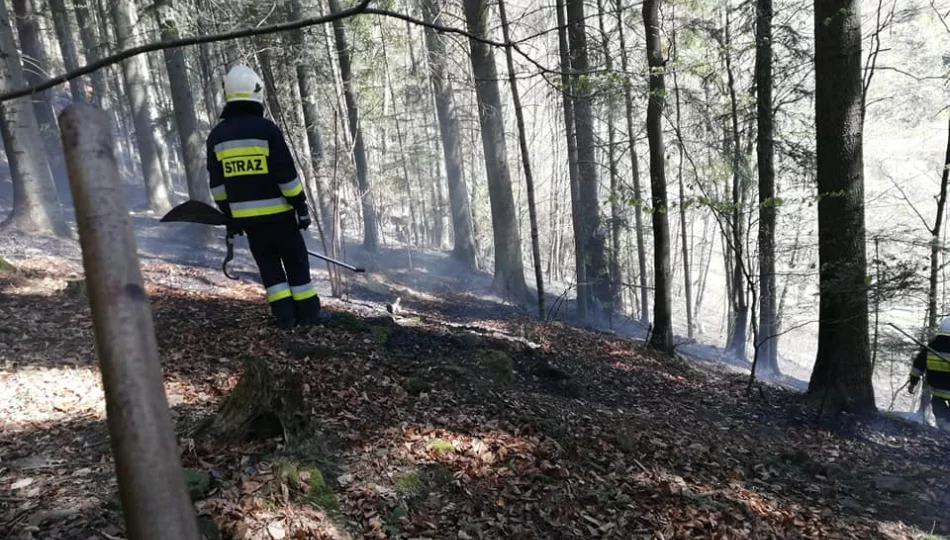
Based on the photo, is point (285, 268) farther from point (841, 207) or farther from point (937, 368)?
point (937, 368)

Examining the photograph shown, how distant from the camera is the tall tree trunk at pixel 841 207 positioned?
686cm

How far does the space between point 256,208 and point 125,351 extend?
4.24 meters

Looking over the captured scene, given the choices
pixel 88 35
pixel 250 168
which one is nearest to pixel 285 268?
pixel 250 168

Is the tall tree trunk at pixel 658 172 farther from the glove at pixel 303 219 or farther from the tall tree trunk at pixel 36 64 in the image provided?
the tall tree trunk at pixel 36 64

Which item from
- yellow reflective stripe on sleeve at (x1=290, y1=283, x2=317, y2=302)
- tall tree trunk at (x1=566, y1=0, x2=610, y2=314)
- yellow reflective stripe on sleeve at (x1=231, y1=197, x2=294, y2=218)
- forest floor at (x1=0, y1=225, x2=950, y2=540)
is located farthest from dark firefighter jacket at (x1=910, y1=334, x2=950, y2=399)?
yellow reflective stripe on sleeve at (x1=231, y1=197, x2=294, y2=218)

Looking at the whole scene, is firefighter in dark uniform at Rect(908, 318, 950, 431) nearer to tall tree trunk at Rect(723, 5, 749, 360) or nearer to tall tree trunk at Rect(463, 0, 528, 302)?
tall tree trunk at Rect(723, 5, 749, 360)

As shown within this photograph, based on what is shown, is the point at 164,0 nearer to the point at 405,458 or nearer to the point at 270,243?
the point at 270,243

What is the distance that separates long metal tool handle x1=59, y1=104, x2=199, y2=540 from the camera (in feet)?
4.84

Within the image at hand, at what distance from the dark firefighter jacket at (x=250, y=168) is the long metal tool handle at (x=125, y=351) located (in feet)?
12.7

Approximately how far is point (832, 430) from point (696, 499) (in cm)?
381

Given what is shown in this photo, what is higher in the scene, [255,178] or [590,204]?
[255,178]

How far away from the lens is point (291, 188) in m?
5.46

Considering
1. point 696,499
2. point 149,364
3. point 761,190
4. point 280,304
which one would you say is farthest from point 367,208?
point 149,364

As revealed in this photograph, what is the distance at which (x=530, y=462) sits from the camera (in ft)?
14.4
